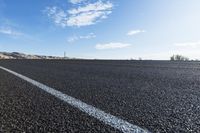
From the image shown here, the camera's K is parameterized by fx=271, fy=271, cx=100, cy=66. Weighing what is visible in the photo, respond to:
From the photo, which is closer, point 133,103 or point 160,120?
point 160,120

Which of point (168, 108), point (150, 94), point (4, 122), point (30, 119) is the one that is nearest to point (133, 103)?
point (168, 108)

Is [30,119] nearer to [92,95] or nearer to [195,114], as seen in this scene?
[92,95]

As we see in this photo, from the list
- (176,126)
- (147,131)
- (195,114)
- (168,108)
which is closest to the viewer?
(147,131)

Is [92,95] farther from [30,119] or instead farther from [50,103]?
[30,119]

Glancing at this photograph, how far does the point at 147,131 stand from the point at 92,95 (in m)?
1.57

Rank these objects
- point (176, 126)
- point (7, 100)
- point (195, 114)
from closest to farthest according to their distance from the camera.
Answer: point (176, 126), point (195, 114), point (7, 100)

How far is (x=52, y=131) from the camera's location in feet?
6.18

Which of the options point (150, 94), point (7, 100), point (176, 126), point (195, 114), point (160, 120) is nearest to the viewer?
point (176, 126)

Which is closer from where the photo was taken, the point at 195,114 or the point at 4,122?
the point at 4,122

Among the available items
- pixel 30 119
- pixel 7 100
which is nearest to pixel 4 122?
pixel 30 119

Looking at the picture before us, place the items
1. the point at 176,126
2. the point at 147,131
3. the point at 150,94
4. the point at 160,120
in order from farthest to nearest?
1. the point at 150,94
2. the point at 160,120
3. the point at 176,126
4. the point at 147,131

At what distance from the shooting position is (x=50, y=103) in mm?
2857

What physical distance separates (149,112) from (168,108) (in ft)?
0.90

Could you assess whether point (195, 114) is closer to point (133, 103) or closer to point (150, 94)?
point (133, 103)
